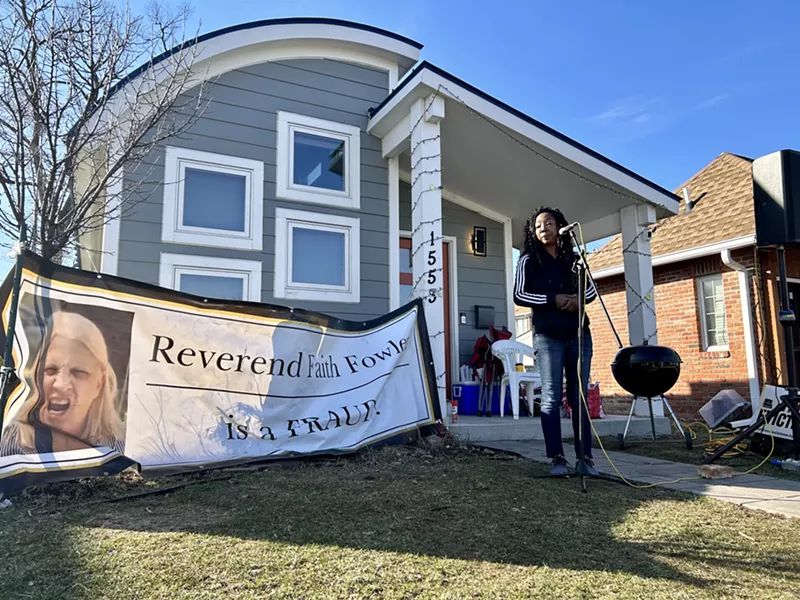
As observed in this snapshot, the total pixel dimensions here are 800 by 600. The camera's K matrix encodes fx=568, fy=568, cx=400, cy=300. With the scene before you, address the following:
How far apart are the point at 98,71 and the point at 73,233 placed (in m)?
1.16

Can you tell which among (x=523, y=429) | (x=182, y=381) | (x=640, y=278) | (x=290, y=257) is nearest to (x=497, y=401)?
(x=523, y=429)

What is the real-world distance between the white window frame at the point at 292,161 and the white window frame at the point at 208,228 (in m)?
0.24

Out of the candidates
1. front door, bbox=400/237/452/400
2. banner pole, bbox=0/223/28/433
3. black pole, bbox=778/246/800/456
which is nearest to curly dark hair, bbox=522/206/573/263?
black pole, bbox=778/246/800/456

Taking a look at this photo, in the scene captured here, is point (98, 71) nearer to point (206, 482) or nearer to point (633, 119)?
point (206, 482)

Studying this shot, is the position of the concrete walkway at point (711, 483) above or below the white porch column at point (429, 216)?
below

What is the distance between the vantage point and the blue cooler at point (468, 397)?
20.2 ft

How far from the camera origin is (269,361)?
356cm

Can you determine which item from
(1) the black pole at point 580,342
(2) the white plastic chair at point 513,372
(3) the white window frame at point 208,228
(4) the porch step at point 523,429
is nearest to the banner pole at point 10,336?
(3) the white window frame at point 208,228

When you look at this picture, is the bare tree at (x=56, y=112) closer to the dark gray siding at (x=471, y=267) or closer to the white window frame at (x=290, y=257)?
the white window frame at (x=290, y=257)

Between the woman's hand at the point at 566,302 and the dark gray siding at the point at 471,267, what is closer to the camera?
the woman's hand at the point at 566,302

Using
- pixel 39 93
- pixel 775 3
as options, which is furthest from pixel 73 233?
pixel 775 3

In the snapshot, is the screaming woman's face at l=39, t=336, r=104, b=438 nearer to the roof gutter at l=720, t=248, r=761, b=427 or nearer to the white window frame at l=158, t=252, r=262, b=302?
the white window frame at l=158, t=252, r=262, b=302

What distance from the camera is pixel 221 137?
5.44 m

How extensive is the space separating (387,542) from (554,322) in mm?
1692
